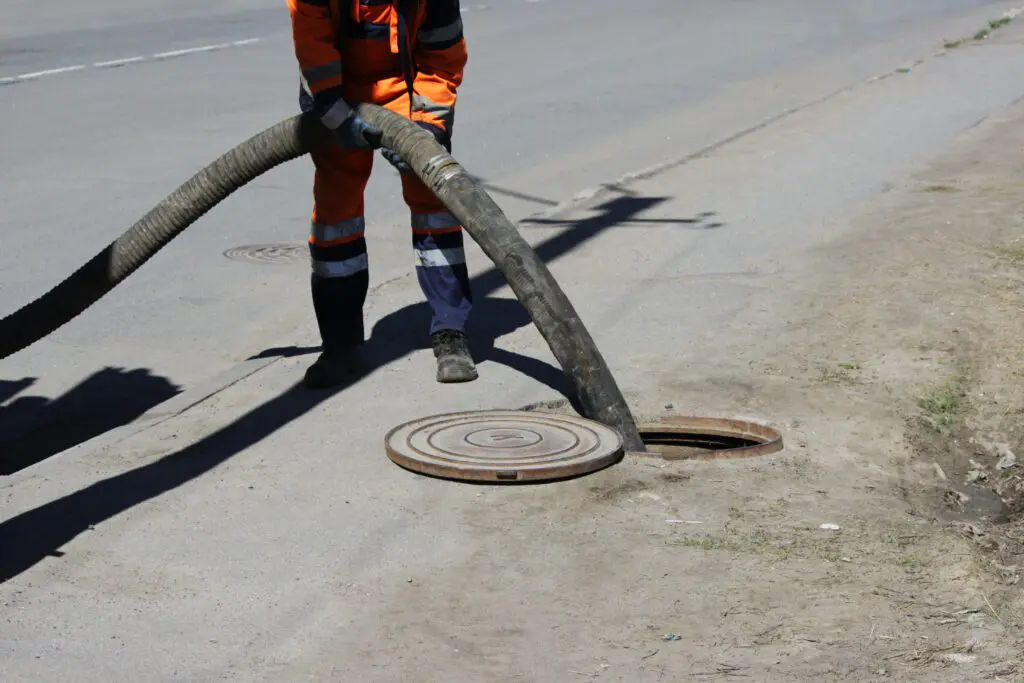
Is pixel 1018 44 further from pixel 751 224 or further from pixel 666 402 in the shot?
pixel 666 402

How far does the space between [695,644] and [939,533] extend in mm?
1128

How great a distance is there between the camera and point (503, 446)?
5781 mm

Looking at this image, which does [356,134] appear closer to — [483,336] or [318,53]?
[318,53]

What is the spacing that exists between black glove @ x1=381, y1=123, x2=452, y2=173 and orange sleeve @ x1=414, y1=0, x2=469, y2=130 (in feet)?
0.10

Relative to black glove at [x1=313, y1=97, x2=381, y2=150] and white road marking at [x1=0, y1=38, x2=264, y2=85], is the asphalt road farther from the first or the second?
black glove at [x1=313, y1=97, x2=381, y2=150]

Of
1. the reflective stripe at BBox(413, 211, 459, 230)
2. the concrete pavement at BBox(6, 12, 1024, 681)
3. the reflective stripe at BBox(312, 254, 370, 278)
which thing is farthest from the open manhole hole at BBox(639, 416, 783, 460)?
the reflective stripe at BBox(312, 254, 370, 278)

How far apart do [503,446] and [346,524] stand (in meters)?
0.80

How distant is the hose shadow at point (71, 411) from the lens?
658cm

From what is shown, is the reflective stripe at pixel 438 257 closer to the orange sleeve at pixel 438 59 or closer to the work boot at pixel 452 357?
the work boot at pixel 452 357

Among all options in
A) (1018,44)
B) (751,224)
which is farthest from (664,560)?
(1018,44)

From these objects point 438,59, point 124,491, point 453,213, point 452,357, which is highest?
point 438,59

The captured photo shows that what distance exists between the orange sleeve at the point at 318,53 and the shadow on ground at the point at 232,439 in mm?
1197

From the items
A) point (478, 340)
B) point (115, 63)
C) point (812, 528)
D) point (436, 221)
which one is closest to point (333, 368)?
point (436, 221)

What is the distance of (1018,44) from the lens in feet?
63.7
